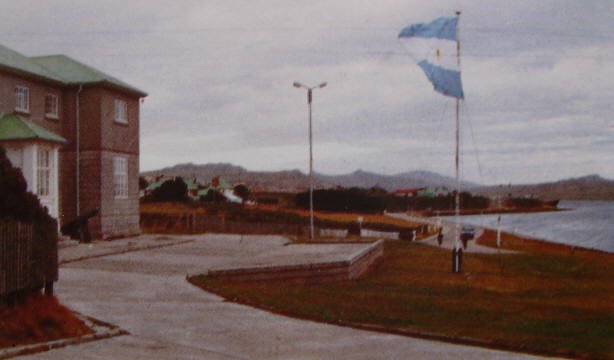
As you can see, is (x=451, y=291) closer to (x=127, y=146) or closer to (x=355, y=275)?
(x=355, y=275)

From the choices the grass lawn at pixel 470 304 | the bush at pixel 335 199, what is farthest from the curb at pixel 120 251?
the bush at pixel 335 199

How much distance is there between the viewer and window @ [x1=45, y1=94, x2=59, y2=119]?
27.7m

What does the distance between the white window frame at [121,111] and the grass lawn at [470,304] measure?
1421 centimetres

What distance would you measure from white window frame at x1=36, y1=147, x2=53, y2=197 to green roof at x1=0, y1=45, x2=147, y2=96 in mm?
3430

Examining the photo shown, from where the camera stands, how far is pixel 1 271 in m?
8.95

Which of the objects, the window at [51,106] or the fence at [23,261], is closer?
the fence at [23,261]

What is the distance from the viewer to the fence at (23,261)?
29.8 ft

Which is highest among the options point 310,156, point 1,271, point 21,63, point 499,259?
point 21,63

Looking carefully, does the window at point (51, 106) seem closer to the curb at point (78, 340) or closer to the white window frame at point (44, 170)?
the white window frame at point (44, 170)

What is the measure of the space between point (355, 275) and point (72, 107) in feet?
52.0

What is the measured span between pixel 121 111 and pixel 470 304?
68.2 feet

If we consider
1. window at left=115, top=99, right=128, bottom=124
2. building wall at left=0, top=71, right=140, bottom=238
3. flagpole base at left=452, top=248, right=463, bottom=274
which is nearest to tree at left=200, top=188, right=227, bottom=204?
window at left=115, top=99, right=128, bottom=124

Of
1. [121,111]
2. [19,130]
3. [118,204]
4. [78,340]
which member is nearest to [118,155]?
[121,111]

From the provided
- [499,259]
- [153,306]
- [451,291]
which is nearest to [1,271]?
[153,306]
